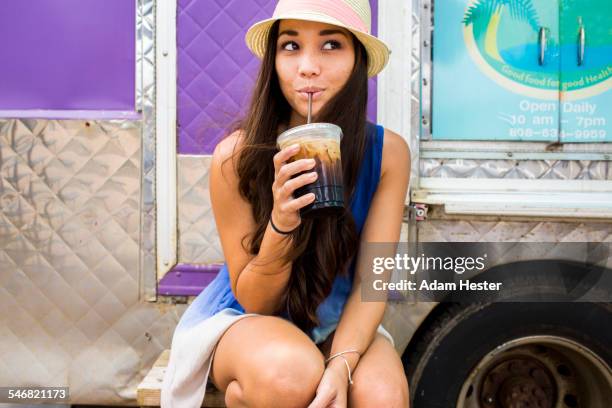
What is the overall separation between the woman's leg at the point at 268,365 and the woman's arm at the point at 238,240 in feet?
0.31

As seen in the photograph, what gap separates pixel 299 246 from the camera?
175 centimetres

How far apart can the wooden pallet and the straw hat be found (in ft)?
4.40

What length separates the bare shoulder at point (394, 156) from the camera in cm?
195

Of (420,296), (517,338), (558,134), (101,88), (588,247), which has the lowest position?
(517,338)

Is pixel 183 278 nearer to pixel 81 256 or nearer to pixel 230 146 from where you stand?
pixel 81 256

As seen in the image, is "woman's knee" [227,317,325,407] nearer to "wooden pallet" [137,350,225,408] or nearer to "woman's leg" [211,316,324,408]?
"woman's leg" [211,316,324,408]

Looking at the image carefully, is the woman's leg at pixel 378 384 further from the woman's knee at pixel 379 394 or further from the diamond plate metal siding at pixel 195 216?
the diamond plate metal siding at pixel 195 216

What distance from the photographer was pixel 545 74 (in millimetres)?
2395

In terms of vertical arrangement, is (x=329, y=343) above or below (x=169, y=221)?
below

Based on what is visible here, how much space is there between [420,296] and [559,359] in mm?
737

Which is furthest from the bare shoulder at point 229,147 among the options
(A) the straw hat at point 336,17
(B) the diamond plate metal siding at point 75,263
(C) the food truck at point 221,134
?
(B) the diamond plate metal siding at point 75,263

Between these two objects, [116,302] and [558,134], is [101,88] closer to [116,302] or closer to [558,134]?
[116,302]

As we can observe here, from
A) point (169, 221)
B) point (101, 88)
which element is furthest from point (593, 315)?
point (101, 88)

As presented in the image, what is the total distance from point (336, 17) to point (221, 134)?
3.07 ft
